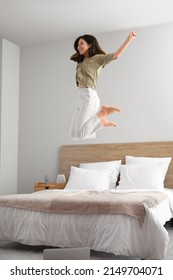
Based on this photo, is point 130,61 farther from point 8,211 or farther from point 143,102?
point 8,211

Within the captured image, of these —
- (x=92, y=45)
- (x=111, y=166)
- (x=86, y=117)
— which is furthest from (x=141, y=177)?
(x=92, y=45)

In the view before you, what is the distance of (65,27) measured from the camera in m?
6.08

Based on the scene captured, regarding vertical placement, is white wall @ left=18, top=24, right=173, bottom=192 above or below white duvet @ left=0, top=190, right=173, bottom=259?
above

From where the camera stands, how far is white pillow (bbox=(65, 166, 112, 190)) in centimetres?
541

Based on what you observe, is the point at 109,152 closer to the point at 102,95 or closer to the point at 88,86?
the point at 102,95

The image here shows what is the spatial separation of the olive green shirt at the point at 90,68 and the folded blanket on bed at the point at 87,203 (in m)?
1.17

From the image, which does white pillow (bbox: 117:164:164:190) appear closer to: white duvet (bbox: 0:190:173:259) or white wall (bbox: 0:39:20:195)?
white duvet (bbox: 0:190:173:259)

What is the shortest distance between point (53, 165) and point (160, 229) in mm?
3377

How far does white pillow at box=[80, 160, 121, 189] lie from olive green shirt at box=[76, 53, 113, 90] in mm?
2279

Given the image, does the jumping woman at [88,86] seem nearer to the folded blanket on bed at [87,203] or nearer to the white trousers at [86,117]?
the white trousers at [86,117]

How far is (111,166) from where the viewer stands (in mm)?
5762

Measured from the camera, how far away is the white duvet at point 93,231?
3.49m

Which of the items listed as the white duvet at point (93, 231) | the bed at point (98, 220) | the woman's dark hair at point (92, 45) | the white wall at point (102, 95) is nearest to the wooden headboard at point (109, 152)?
the white wall at point (102, 95)

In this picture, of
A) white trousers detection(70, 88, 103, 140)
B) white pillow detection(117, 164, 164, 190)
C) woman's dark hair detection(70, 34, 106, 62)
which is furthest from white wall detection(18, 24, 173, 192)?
woman's dark hair detection(70, 34, 106, 62)
